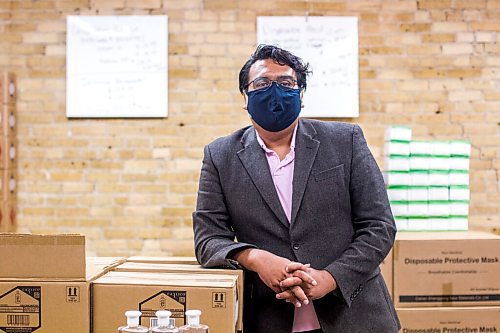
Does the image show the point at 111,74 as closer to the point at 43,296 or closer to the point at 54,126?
the point at 54,126

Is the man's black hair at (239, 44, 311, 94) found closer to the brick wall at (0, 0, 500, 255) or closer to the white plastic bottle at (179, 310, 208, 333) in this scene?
the white plastic bottle at (179, 310, 208, 333)

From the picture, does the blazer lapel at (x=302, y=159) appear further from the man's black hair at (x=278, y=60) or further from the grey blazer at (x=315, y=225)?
the man's black hair at (x=278, y=60)

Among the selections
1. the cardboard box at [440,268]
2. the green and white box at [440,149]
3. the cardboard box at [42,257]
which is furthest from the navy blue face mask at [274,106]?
the green and white box at [440,149]

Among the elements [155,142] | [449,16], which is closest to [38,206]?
[155,142]

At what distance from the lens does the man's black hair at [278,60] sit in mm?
2064

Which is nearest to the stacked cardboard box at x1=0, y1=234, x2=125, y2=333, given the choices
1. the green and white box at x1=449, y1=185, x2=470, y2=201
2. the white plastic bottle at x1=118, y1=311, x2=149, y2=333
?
the white plastic bottle at x1=118, y1=311, x2=149, y2=333

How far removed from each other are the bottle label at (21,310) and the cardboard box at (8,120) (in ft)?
7.88

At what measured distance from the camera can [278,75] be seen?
6.83 feet

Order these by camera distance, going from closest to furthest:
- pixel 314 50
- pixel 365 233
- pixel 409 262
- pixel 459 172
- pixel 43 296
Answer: pixel 43 296, pixel 365 233, pixel 409 262, pixel 459 172, pixel 314 50

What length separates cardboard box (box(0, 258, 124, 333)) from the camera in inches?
66.0

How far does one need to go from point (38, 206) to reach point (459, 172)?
8.05ft

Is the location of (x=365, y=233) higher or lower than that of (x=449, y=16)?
lower

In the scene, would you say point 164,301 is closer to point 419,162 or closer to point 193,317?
point 193,317

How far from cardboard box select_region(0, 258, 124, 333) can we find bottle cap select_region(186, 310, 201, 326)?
11.0 inches
